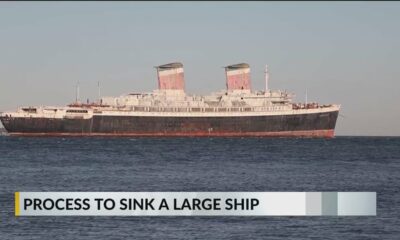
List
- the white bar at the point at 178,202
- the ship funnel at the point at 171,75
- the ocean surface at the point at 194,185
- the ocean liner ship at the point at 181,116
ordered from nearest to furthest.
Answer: the white bar at the point at 178,202 → the ocean surface at the point at 194,185 → the ocean liner ship at the point at 181,116 → the ship funnel at the point at 171,75

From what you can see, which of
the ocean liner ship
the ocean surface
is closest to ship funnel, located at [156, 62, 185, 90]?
the ocean liner ship

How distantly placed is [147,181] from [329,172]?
1746cm

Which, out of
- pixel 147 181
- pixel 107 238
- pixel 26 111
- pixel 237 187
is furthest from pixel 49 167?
pixel 26 111

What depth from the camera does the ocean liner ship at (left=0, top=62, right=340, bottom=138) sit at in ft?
457

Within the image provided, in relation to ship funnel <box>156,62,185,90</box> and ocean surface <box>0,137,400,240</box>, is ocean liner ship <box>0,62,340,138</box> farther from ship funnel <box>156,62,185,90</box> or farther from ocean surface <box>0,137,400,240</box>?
ocean surface <box>0,137,400,240</box>

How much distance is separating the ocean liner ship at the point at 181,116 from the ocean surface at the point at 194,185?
5433 centimetres

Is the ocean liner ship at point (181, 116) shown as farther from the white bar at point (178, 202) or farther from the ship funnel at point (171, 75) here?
the white bar at point (178, 202)

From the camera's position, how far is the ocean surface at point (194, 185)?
32.8m

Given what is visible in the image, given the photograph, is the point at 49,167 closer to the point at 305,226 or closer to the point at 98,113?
the point at 305,226

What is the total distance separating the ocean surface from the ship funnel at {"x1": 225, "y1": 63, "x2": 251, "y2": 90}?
2895 inches

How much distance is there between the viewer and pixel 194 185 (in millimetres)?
51688

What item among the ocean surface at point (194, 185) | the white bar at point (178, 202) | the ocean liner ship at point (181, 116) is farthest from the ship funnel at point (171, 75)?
the white bar at point (178, 202)

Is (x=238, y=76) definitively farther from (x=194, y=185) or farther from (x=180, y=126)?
(x=194, y=185)

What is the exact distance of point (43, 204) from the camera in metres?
30.8
